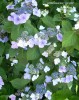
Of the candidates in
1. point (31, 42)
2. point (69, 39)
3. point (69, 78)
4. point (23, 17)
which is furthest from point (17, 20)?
point (69, 78)

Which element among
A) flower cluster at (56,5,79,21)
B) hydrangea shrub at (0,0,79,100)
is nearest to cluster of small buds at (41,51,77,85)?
hydrangea shrub at (0,0,79,100)

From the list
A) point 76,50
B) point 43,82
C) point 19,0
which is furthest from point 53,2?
point 43,82

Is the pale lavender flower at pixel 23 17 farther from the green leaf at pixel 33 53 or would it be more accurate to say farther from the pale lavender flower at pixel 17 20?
the green leaf at pixel 33 53

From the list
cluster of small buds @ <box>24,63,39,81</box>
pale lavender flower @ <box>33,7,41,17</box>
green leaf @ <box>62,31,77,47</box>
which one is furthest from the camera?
pale lavender flower @ <box>33,7,41,17</box>

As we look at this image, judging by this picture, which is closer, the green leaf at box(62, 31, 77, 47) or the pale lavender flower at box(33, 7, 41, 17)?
the green leaf at box(62, 31, 77, 47)

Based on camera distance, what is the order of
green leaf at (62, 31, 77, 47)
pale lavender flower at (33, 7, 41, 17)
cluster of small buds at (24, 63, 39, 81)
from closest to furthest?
green leaf at (62, 31, 77, 47) → cluster of small buds at (24, 63, 39, 81) → pale lavender flower at (33, 7, 41, 17)

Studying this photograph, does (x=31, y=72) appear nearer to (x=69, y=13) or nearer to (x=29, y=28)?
(x=29, y=28)

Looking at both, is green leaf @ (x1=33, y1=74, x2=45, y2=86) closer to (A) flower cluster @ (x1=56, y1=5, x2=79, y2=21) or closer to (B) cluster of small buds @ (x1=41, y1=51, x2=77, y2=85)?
(B) cluster of small buds @ (x1=41, y1=51, x2=77, y2=85)
